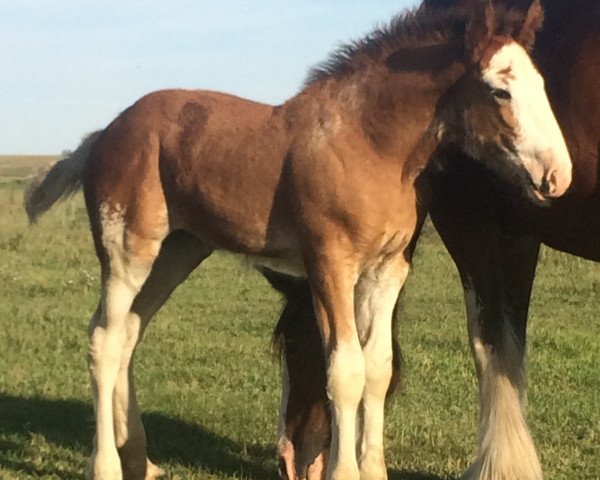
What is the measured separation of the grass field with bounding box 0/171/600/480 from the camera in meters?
5.32

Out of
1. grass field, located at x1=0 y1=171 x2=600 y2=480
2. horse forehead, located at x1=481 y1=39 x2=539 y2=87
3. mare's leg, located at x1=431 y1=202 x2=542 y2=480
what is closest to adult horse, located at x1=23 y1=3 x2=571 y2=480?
horse forehead, located at x1=481 y1=39 x2=539 y2=87

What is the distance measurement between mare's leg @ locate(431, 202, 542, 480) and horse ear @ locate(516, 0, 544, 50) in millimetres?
808

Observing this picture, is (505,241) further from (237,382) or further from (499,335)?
(237,382)

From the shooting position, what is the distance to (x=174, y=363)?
7.66 meters

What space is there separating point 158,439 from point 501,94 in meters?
3.00

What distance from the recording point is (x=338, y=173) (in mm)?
3697

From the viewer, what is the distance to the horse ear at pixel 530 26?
3.59m

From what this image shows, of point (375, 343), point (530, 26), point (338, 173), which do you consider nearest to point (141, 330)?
point (375, 343)

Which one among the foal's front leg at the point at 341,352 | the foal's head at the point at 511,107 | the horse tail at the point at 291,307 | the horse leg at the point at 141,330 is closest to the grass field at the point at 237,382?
the horse tail at the point at 291,307

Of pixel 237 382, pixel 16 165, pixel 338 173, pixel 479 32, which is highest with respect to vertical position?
pixel 479 32

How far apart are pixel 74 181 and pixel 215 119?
Result: 2.95 feet

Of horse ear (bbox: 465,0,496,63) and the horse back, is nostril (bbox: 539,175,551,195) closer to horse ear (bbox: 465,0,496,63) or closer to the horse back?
horse ear (bbox: 465,0,496,63)

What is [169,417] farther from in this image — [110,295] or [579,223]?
[579,223]

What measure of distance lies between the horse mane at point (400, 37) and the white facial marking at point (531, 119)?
0.24 meters
